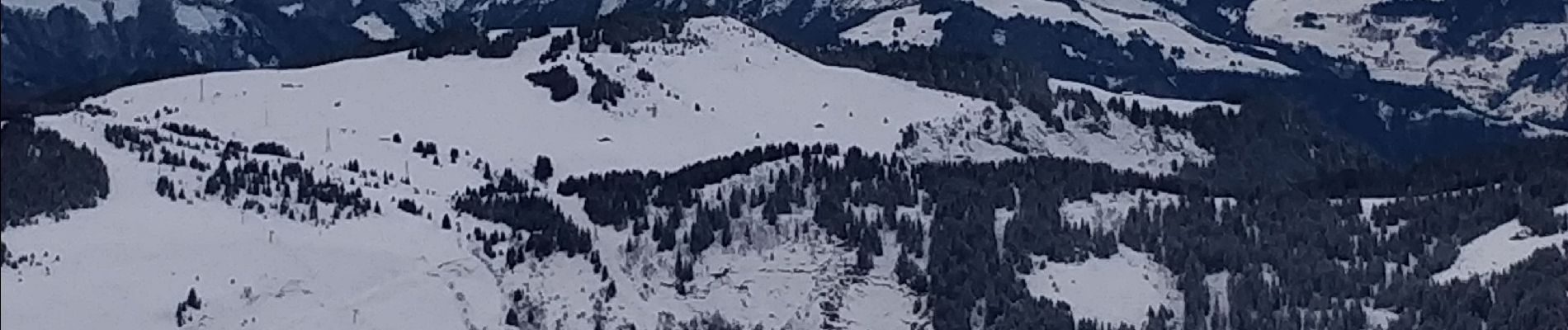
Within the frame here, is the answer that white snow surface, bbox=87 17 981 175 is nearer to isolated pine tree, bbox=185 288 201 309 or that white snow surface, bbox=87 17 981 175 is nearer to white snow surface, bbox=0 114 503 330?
white snow surface, bbox=0 114 503 330

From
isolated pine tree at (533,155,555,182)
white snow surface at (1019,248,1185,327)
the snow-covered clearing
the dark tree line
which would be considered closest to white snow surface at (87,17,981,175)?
isolated pine tree at (533,155,555,182)

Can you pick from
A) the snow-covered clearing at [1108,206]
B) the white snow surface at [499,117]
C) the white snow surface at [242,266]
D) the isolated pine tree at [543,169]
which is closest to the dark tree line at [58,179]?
the white snow surface at [242,266]

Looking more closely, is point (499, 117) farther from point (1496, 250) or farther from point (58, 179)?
point (58, 179)

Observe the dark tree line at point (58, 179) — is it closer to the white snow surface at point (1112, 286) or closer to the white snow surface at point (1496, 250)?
the white snow surface at point (1112, 286)

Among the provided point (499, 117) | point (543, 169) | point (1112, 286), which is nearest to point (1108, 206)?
point (1112, 286)

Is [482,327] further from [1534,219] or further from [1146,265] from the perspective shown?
[1534,219]

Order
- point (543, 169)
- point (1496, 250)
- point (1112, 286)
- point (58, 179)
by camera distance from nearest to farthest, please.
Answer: point (58, 179) < point (1112, 286) < point (1496, 250) < point (543, 169)
